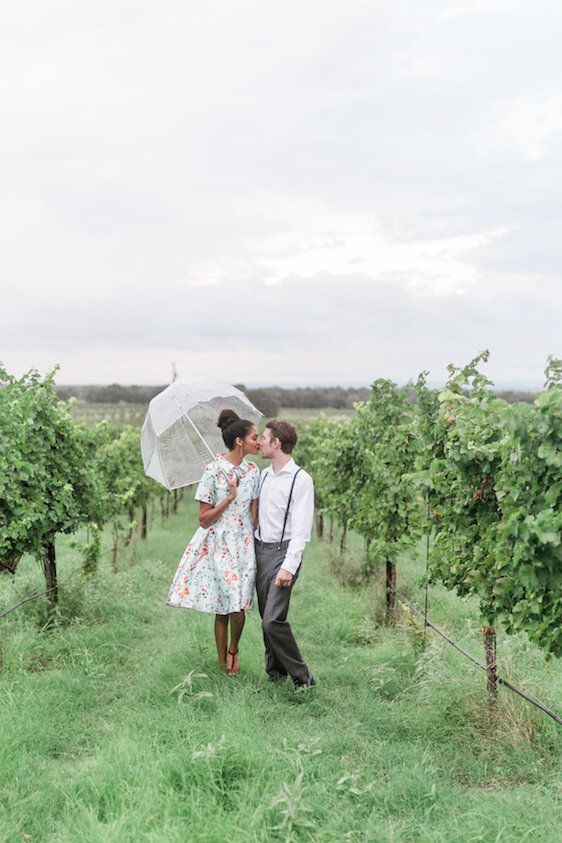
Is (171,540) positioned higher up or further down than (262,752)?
further down

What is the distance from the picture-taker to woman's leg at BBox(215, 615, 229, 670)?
595cm

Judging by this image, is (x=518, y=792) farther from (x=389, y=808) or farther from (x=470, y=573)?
(x=470, y=573)

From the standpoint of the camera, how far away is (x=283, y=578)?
5.49 metres

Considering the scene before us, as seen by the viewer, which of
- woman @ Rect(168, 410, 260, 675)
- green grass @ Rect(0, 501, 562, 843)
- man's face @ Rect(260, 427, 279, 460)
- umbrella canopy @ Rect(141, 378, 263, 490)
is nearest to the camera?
green grass @ Rect(0, 501, 562, 843)

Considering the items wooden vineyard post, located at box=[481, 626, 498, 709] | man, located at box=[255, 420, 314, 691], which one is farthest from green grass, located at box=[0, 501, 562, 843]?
man, located at box=[255, 420, 314, 691]

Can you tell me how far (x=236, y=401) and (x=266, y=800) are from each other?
353cm

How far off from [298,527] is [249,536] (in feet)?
1.63

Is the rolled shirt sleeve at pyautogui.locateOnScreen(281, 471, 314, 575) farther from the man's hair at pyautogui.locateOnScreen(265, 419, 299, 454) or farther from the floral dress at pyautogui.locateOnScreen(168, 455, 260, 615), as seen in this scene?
the floral dress at pyautogui.locateOnScreen(168, 455, 260, 615)

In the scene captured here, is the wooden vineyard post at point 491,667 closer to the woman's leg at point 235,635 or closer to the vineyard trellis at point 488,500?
the vineyard trellis at point 488,500

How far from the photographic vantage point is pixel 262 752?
436 cm

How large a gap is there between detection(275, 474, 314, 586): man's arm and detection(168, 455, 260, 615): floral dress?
392 mm

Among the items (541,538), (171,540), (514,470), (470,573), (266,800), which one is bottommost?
(171,540)

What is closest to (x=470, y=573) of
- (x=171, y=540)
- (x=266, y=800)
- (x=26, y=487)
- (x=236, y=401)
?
(x=266, y=800)

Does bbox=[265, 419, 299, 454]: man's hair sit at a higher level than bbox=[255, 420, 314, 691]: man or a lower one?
higher
